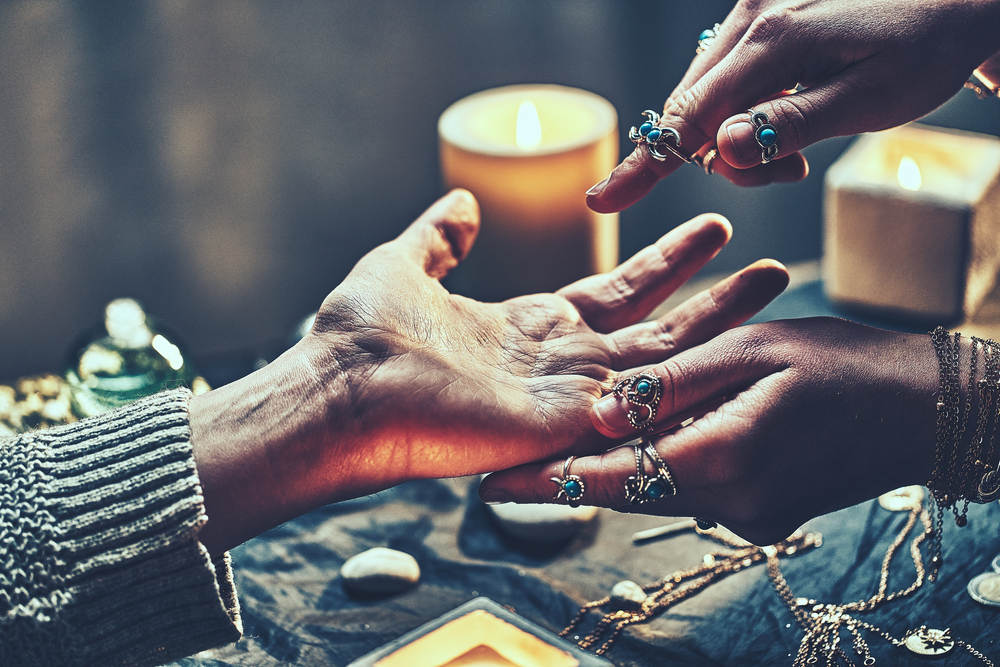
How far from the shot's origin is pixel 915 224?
45.6 inches

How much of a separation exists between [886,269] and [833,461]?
48 centimetres

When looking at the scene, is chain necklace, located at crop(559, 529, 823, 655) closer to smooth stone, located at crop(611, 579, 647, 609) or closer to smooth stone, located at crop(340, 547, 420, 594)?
smooth stone, located at crop(611, 579, 647, 609)

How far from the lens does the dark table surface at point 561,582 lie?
0.83 metres

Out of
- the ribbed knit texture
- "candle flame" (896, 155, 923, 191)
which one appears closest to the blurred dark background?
"candle flame" (896, 155, 923, 191)

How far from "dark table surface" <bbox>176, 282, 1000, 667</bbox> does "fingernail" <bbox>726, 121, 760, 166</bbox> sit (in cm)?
37

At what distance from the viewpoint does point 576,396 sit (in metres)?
0.87

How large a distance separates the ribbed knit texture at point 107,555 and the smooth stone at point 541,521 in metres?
0.27

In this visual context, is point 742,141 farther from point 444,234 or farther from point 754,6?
point 444,234

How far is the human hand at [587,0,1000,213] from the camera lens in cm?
81

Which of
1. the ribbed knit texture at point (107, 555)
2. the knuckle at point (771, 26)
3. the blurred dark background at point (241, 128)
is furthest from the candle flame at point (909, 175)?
the ribbed knit texture at point (107, 555)

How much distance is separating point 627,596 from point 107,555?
0.42m

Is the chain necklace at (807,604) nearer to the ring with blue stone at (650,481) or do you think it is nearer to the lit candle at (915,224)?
the ring with blue stone at (650,481)

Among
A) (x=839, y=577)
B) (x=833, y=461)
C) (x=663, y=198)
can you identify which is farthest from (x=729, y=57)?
(x=663, y=198)

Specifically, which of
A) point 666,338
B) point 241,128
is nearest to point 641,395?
point 666,338
